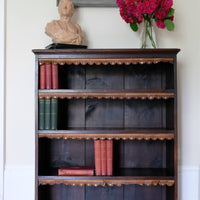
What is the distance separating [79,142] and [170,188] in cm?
65

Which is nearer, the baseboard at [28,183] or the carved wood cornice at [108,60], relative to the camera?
the carved wood cornice at [108,60]

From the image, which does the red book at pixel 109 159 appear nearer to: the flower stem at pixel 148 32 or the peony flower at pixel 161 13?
the flower stem at pixel 148 32

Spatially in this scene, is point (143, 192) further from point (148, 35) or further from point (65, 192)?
point (148, 35)

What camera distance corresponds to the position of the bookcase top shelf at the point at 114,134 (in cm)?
153

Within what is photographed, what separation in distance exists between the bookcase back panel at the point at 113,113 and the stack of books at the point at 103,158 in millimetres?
221

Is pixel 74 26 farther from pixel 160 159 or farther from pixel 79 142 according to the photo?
pixel 160 159

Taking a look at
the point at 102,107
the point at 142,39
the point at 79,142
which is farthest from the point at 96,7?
the point at 79,142

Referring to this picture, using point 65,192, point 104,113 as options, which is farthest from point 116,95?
point 65,192

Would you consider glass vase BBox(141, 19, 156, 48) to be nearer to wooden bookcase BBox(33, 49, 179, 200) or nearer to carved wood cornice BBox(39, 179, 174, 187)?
wooden bookcase BBox(33, 49, 179, 200)

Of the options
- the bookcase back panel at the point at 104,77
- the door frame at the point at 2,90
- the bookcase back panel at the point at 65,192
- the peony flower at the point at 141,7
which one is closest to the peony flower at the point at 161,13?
the peony flower at the point at 141,7

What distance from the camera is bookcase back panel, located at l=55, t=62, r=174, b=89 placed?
1.81m

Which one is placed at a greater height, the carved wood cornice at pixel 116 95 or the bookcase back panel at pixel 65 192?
the carved wood cornice at pixel 116 95

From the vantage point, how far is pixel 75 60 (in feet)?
5.09

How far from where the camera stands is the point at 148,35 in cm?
176
